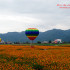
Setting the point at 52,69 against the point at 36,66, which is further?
the point at 36,66

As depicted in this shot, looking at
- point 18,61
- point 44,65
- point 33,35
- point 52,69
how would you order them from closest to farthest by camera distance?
1. point 52,69
2. point 44,65
3. point 18,61
4. point 33,35

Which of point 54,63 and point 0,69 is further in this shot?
point 54,63

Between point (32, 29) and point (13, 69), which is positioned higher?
point (32, 29)

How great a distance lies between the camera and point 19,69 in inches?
524

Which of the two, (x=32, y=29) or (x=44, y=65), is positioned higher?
(x=32, y=29)

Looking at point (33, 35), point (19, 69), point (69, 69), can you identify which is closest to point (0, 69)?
point (19, 69)

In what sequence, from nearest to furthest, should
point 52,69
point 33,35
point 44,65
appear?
point 52,69 → point 44,65 → point 33,35

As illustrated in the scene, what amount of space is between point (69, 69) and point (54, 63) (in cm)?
259

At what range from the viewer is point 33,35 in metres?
67.3

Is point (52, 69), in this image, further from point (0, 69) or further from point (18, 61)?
point (18, 61)

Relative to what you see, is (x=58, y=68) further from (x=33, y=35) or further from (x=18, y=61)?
(x=33, y=35)

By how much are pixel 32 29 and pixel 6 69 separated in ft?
182

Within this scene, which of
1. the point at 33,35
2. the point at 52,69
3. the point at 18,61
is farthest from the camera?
the point at 33,35

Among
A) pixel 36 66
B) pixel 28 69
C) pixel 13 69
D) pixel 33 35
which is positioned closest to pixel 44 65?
pixel 36 66
